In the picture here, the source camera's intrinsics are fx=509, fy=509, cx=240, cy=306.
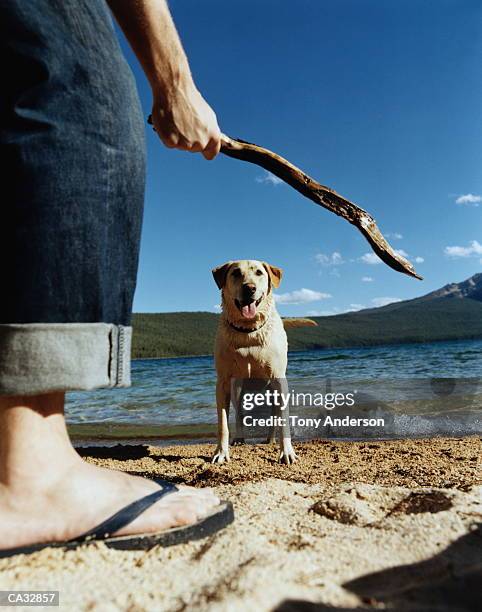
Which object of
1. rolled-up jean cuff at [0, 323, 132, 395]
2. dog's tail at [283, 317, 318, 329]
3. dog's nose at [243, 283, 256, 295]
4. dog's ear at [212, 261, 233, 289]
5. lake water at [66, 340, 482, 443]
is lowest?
lake water at [66, 340, 482, 443]

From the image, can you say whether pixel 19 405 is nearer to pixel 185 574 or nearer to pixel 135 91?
pixel 185 574

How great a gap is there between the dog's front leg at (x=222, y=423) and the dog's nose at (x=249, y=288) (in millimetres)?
835

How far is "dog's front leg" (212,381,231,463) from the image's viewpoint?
4.15m

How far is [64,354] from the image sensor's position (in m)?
1.22

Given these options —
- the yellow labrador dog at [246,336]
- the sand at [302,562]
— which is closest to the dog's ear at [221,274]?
the yellow labrador dog at [246,336]

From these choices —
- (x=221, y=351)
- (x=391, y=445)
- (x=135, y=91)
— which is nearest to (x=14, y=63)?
(x=135, y=91)

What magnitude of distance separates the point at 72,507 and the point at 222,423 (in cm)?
311

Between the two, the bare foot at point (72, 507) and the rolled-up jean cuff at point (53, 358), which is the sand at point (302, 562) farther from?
the rolled-up jean cuff at point (53, 358)

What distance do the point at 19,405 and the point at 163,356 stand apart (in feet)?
135

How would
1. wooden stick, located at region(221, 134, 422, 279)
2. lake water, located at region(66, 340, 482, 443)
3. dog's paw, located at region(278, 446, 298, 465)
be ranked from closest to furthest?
1. wooden stick, located at region(221, 134, 422, 279)
2. dog's paw, located at region(278, 446, 298, 465)
3. lake water, located at region(66, 340, 482, 443)

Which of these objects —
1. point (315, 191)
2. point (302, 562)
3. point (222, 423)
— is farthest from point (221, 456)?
point (302, 562)

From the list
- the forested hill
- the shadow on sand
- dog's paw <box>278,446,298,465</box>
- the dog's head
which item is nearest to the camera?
the shadow on sand

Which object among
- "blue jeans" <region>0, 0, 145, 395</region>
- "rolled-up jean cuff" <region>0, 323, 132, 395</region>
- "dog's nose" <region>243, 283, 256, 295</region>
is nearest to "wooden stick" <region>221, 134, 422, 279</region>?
"blue jeans" <region>0, 0, 145, 395</region>

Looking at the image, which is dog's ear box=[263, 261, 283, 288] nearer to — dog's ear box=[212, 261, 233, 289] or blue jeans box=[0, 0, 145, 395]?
dog's ear box=[212, 261, 233, 289]
